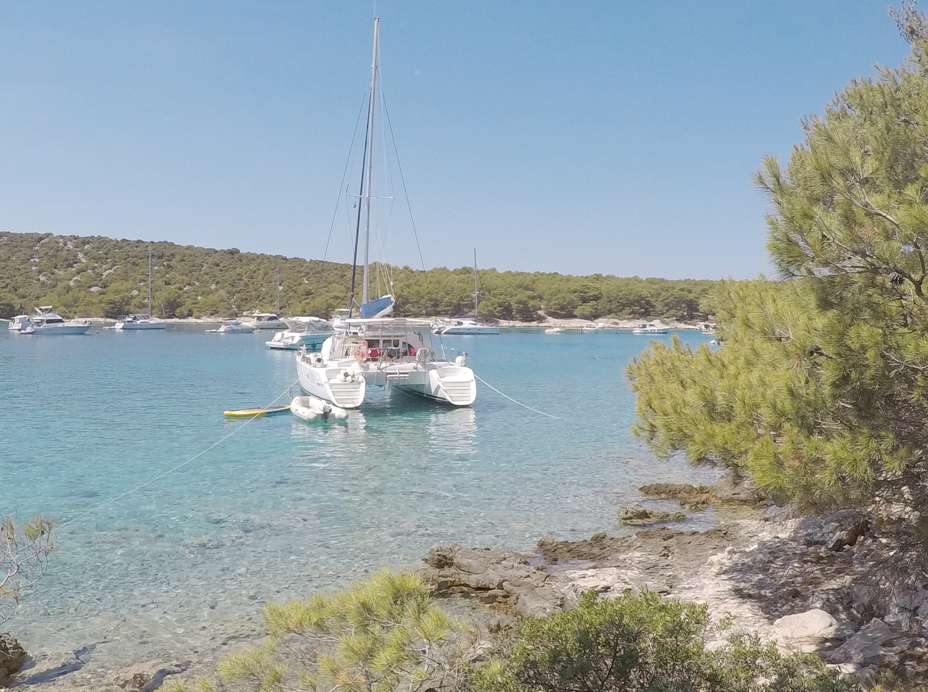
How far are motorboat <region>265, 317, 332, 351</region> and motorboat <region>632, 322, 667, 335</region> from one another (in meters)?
40.7

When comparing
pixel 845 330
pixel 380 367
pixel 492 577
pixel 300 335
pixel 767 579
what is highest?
pixel 845 330

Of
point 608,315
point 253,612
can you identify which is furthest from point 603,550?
point 608,315

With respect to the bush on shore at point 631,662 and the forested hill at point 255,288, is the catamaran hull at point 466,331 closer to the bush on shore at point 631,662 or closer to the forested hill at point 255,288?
the forested hill at point 255,288

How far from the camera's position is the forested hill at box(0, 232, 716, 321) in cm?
8831

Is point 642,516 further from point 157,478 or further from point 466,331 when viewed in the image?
point 466,331

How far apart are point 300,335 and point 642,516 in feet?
146

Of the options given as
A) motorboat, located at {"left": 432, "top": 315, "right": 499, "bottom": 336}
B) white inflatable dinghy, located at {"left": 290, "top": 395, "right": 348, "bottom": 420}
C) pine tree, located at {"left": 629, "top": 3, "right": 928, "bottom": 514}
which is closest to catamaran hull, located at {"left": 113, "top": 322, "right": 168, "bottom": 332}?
motorboat, located at {"left": 432, "top": 315, "right": 499, "bottom": 336}

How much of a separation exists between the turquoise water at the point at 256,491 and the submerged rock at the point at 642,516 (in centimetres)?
23

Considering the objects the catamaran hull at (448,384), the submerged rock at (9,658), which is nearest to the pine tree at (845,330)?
the submerged rock at (9,658)

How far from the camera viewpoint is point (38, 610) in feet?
23.1

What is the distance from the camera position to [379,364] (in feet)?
66.7

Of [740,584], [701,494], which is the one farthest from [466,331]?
[740,584]

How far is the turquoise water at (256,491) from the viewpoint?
738 cm

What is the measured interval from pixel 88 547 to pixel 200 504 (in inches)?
90.0
